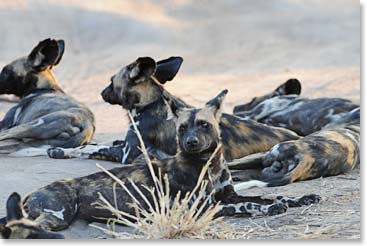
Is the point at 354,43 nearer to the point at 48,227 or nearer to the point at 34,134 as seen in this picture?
the point at 34,134

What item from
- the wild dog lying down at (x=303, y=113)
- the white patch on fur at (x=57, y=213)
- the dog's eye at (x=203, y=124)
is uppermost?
the dog's eye at (x=203, y=124)

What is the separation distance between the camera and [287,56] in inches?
506

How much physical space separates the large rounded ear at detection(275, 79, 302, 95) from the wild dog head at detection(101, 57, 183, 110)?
5.87 ft

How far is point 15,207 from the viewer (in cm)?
492

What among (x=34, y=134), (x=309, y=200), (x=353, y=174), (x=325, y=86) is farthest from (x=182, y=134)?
(x=325, y=86)

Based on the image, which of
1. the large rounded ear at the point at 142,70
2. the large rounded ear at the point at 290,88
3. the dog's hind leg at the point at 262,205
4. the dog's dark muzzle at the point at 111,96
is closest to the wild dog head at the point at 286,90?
the large rounded ear at the point at 290,88

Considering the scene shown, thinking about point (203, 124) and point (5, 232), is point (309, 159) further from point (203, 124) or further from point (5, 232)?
point (5, 232)

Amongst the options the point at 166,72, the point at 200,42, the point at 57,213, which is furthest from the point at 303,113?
the point at 200,42

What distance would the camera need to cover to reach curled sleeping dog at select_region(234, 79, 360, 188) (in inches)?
269

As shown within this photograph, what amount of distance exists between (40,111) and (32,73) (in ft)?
1.94

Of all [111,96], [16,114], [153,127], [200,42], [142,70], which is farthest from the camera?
[200,42]

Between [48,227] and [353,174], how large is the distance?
228 centimetres

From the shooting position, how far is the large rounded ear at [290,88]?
9.37m

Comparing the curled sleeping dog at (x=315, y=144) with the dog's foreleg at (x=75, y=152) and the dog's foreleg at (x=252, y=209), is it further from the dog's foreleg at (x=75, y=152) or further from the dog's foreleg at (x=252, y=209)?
the dog's foreleg at (x=75, y=152)
